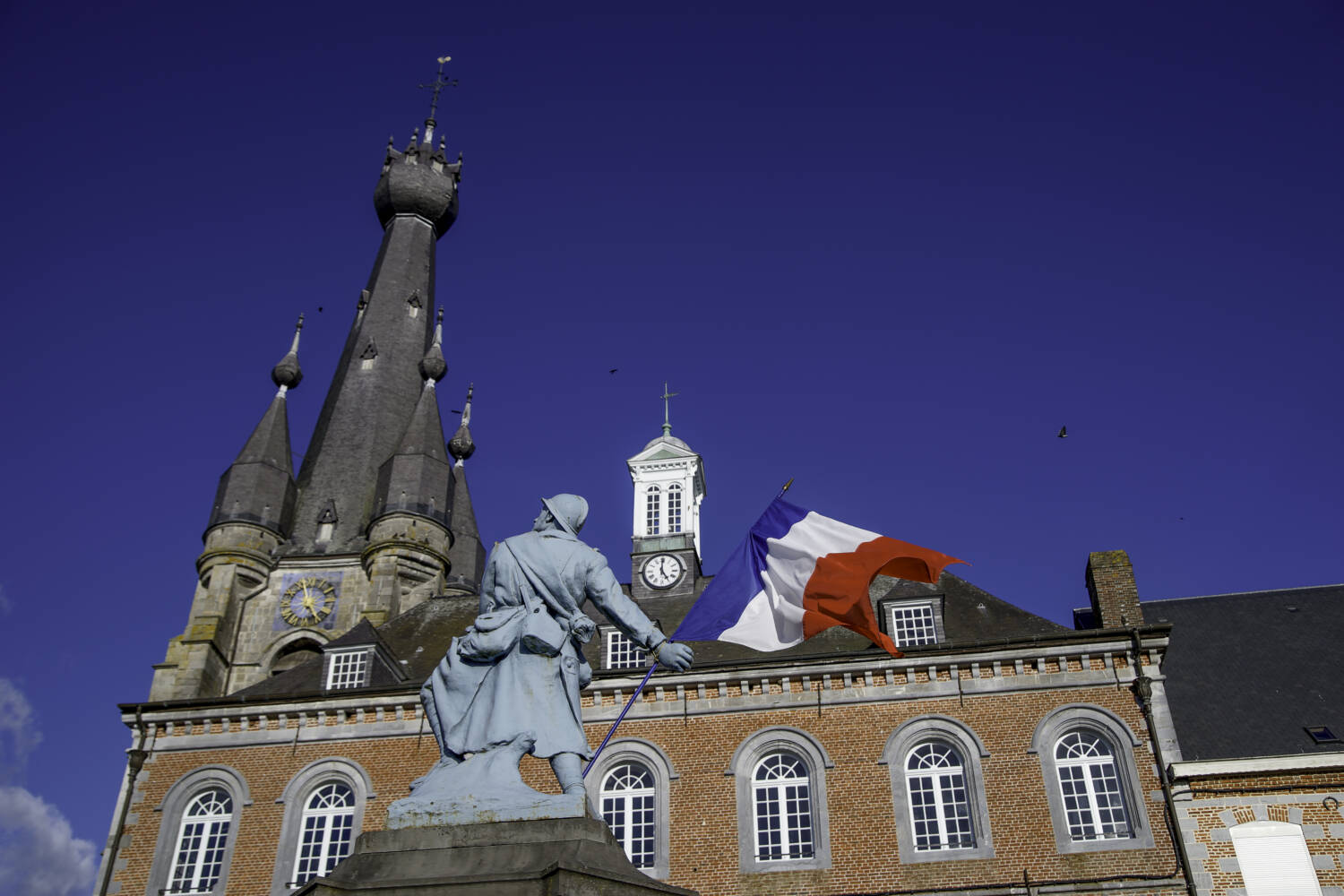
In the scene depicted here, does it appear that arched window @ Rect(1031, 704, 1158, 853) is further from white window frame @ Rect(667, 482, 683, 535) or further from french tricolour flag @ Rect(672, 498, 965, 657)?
white window frame @ Rect(667, 482, 683, 535)

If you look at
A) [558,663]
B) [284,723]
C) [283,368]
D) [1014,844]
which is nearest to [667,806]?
[1014,844]

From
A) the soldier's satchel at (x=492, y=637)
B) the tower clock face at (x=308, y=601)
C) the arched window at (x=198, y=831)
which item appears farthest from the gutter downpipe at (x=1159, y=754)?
the tower clock face at (x=308, y=601)

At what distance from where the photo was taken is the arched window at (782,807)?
21828 millimetres

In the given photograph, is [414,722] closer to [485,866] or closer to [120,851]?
[120,851]

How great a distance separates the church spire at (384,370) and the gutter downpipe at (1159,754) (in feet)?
68.7

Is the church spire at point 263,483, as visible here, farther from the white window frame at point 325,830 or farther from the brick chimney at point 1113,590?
the brick chimney at point 1113,590

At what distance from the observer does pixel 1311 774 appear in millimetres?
20781

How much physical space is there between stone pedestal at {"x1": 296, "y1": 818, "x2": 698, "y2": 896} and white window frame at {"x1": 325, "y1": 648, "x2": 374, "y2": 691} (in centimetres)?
1868

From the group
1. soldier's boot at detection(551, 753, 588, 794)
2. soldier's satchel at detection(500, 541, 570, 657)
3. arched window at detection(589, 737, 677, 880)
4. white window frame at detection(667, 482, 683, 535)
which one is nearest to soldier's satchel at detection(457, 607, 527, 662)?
soldier's satchel at detection(500, 541, 570, 657)

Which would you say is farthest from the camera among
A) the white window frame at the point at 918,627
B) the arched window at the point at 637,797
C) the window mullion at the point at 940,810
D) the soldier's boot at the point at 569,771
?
the white window frame at the point at 918,627

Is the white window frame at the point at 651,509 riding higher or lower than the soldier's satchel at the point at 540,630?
higher

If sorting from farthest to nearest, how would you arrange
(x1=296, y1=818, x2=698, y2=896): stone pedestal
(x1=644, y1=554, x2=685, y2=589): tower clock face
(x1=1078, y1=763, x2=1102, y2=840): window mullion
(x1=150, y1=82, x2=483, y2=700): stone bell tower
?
1. (x1=150, y1=82, x2=483, y2=700): stone bell tower
2. (x1=644, y1=554, x2=685, y2=589): tower clock face
3. (x1=1078, y1=763, x2=1102, y2=840): window mullion
4. (x1=296, y1=818, x2=698, y2=896): stone pedestal

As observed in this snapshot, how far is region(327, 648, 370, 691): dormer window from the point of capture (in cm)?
2572

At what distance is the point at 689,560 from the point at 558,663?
21961mm
